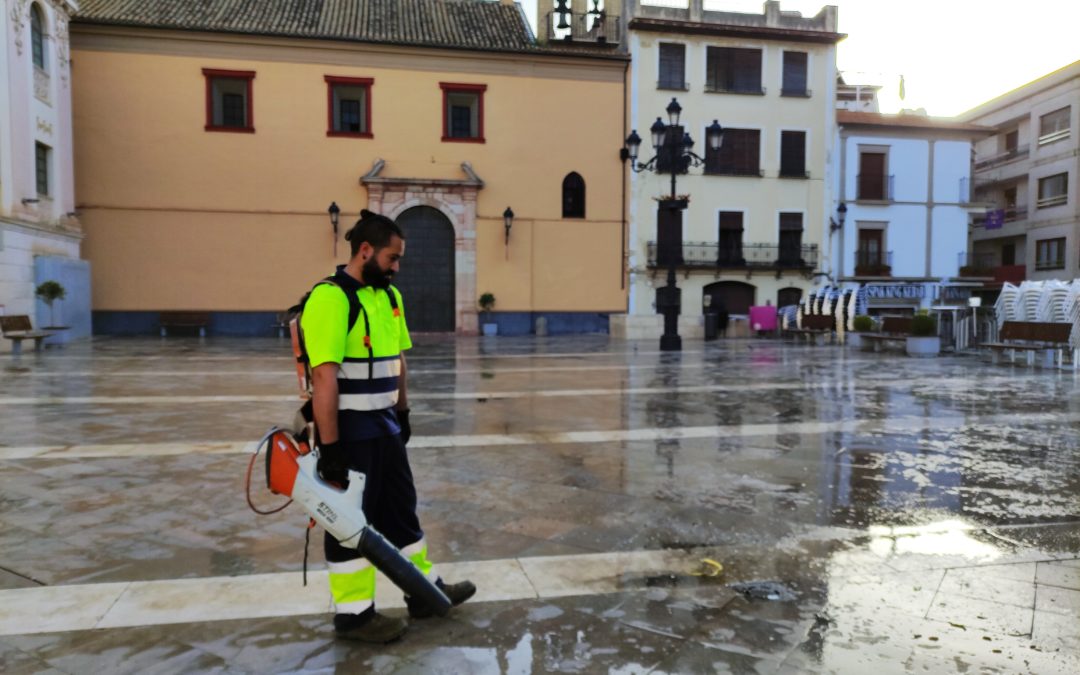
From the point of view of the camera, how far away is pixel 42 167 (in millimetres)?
18125

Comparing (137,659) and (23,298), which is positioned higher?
(23,298)

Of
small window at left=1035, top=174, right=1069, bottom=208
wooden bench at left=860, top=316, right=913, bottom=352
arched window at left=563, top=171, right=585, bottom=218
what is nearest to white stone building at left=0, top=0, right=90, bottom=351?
arched window at left=563, top=171, right=585, bottom=218

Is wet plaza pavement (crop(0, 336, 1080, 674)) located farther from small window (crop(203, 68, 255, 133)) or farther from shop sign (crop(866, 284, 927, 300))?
small window (crop(203, 68, 255, 133))

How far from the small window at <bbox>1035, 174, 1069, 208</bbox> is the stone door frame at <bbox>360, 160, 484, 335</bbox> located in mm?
26371

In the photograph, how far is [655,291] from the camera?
25.9 m

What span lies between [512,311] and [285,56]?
1089 cm

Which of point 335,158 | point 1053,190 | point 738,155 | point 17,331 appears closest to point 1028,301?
point 738,155

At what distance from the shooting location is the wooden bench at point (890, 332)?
52.8 ft

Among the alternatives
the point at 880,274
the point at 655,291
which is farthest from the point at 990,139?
the point at 655,291

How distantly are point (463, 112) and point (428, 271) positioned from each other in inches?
220

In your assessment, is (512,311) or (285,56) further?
(512,311)

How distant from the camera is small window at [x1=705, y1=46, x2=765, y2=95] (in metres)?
26.5

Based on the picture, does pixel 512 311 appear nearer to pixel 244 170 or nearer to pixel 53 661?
pixel 244 170

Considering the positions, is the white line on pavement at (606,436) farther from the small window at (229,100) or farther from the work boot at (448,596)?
the small window at (229,100)
